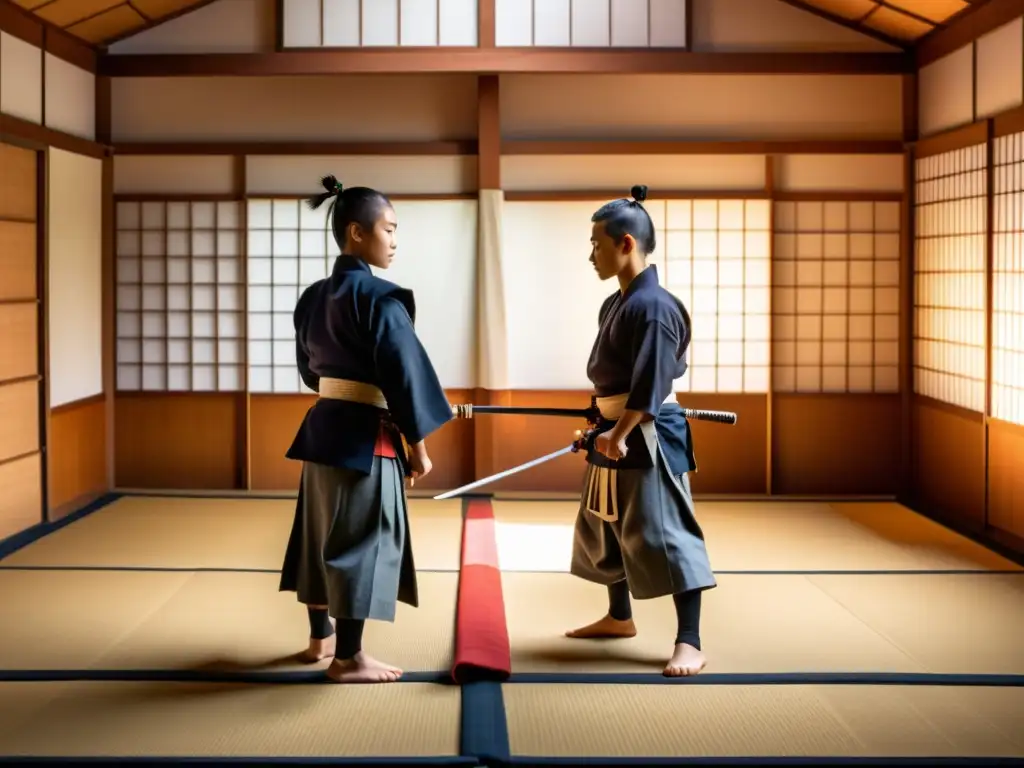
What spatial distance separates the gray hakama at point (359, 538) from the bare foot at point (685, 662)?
80 centimetres

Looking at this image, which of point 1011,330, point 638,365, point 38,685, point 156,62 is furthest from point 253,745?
point 156,62

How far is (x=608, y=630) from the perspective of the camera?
3713 millimetres

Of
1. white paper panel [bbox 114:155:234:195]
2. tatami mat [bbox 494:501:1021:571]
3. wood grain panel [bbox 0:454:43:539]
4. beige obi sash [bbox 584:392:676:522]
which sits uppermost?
white paper panel [bbox 114:155:234:195]

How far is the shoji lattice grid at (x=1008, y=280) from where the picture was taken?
5.04 m

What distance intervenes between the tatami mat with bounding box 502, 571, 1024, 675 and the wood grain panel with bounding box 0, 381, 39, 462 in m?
2.36

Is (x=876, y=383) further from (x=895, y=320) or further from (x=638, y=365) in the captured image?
(x=638, y=365)

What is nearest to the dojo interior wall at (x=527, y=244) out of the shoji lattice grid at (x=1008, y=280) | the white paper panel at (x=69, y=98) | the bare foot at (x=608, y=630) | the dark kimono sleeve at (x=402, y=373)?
the white paper panel at (x=69, y=98)

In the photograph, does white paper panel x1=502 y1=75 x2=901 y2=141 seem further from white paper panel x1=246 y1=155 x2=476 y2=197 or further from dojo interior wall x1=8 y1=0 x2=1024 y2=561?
white paper panel x1=246 y1=155 x2=476 y2=197

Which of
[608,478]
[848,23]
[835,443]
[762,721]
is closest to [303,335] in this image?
[608,478]

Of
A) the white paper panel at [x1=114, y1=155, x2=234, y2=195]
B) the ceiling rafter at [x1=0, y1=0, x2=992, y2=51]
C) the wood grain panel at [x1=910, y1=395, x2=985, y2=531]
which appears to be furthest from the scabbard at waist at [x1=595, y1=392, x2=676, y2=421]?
the white paper panel at [x1=114, y1=155, x2=234, y2=195]

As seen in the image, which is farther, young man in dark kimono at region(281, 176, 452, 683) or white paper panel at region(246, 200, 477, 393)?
white paper panel at region(246, 200, 477, 393)

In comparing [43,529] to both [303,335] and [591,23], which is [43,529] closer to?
[303,335]

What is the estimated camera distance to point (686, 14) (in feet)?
20.7

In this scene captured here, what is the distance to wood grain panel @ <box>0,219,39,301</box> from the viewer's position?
5.20 meters
